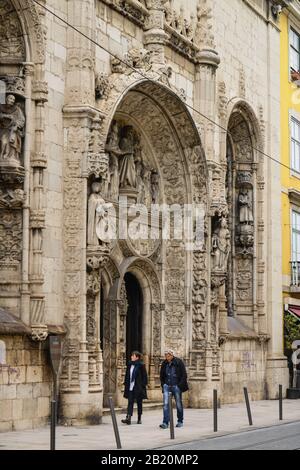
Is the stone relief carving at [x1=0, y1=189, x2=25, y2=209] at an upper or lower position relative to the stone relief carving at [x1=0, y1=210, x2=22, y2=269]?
upper

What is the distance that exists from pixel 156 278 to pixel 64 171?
6444mm

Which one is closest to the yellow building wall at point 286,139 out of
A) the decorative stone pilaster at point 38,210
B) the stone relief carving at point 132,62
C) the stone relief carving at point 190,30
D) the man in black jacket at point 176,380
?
the stone relief carving at point 190,30

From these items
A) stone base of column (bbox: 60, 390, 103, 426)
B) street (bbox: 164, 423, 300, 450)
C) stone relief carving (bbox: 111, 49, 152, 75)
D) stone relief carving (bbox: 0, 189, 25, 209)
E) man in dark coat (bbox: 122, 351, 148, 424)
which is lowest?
street (bbox: 164, 423, 300, 450)

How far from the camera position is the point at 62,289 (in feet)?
69.7

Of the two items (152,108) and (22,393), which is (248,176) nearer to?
(152,108)

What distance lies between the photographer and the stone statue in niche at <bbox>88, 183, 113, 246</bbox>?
2150 cm

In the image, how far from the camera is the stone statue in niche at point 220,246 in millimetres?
27766

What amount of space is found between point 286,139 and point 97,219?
14417 mm

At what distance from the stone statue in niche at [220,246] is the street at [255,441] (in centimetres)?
746

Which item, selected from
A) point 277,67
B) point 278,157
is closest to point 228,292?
point 278,157

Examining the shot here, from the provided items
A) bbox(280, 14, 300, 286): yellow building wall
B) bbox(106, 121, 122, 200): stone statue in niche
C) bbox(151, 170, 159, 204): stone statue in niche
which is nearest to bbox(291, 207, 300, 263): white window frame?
bbox(280, 14, 300, 286): yellow building wall

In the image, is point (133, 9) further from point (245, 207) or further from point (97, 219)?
point (245, 207)

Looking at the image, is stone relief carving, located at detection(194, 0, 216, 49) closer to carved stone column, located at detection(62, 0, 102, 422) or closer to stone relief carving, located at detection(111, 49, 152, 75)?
stone relief carving, located at detection(111, 49, 152, 75)

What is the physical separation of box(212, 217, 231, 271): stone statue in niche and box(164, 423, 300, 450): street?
24.5 ft
